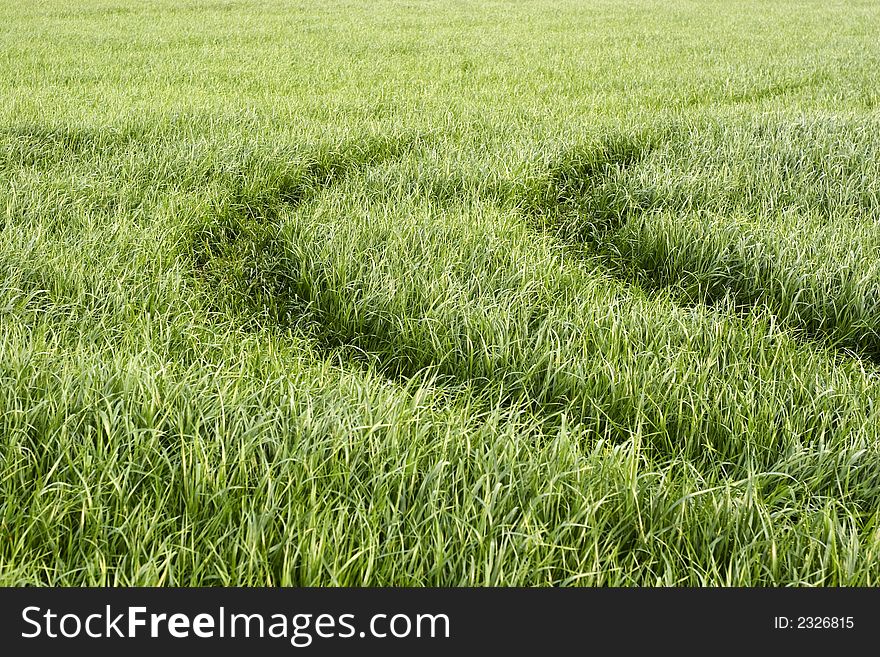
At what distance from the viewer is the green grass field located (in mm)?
1455

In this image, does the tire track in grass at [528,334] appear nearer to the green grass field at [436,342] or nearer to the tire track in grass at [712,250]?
the green grass field at [436,342]

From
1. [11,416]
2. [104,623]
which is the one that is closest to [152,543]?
[104,623]

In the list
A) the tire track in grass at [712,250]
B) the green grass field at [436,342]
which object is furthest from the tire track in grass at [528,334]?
the tire track in grass at [712,250]

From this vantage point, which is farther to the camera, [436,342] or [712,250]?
[712,250]

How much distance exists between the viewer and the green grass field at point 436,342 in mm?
1455

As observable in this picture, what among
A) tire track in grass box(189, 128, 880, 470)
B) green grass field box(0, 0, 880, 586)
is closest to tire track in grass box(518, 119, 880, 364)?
green grass field box(0, 0, 880, 586)

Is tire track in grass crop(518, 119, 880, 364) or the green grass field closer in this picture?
the green grass field

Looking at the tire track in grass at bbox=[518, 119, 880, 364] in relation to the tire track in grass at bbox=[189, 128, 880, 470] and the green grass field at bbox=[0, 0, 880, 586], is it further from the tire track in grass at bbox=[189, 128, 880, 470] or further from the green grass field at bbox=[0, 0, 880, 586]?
the tire track in grass at bbox=[189, 128, 880, 470]

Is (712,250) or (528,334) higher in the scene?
(712,250)

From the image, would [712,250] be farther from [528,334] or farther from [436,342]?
[436,342]

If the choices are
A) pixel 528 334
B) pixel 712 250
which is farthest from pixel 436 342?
pixel 712 250

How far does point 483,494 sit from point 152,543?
0.76 meters

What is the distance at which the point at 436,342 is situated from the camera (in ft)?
7.86

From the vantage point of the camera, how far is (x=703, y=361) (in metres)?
2.28
